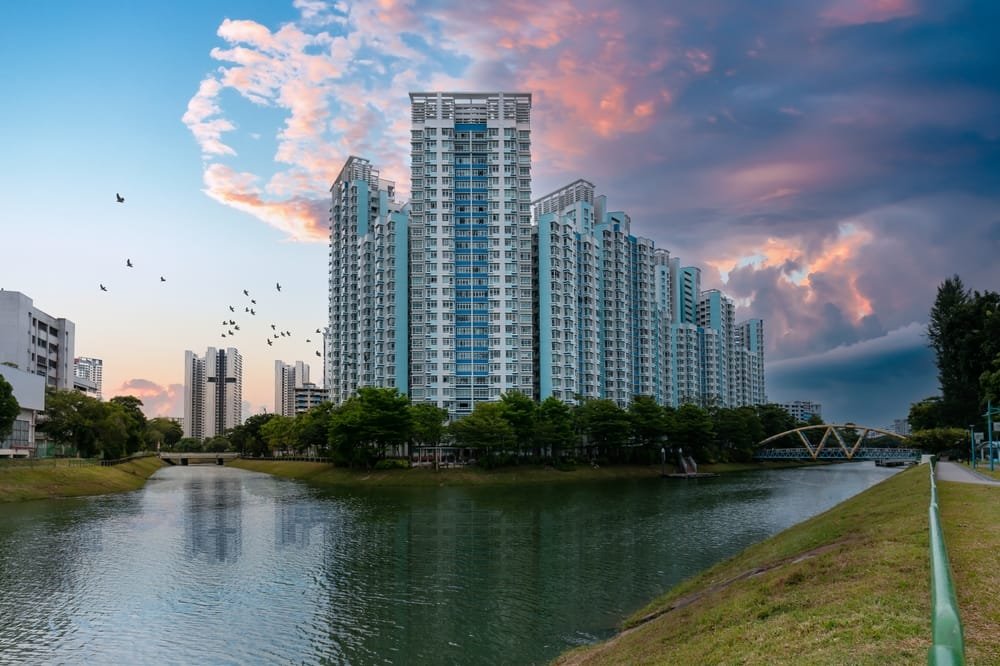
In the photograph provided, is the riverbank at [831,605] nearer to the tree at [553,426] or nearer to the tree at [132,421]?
the tree at [553,426]

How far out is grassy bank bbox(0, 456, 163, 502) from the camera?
7569cm

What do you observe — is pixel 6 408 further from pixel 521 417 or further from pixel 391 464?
pixel 521 417

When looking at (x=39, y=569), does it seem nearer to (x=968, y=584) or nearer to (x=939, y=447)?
(x=968, y=584)

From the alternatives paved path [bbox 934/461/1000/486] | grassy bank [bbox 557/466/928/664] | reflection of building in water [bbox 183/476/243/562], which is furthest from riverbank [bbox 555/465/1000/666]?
reflection of building in water [bbox 183/476/243/562]

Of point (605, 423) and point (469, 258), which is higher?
point (469, 258)

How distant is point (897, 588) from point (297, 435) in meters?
150

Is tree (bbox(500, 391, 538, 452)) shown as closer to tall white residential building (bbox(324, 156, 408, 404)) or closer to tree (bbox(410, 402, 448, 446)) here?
tree (bbox(410, 402, 448, 446))

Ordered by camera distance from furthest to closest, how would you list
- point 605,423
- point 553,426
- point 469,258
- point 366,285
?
point 366,285 < point 469,258 < point 605,423 < point 553,426

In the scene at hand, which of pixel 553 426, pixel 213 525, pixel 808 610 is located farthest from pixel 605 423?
pixel 808 610

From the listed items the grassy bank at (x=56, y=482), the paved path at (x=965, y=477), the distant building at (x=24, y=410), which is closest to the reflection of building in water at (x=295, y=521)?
the grassy bank at (x=56, y=482)

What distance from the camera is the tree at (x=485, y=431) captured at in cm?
11369

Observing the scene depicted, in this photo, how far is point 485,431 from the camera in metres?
114

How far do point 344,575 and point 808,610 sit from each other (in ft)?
92.5

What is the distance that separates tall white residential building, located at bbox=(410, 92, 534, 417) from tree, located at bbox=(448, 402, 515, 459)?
24.7 metres
